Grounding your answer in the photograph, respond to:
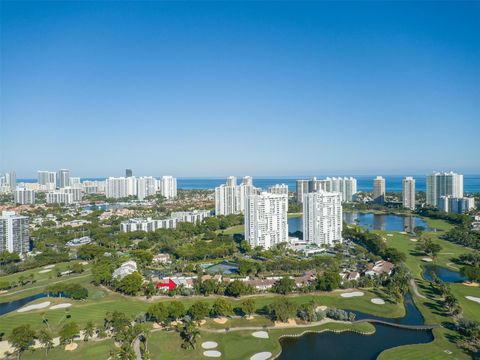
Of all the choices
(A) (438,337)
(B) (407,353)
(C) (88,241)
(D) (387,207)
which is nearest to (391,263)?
(A) (438,337)

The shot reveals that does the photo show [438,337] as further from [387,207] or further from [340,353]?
[387,207]

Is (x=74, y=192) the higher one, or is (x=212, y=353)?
(x=74, y=192)

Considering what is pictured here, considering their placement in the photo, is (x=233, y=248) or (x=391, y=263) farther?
(x=233, y=248)

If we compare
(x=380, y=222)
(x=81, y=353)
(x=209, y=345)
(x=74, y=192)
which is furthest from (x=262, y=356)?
(x=74, y=192)

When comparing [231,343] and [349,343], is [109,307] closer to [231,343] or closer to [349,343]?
[231,343]

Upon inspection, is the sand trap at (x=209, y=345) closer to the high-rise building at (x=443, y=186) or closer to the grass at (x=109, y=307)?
the grass at (x=109, y=307)

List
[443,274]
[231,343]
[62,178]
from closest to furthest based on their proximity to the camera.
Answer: [231,343]
[443,274]
[62,178]
